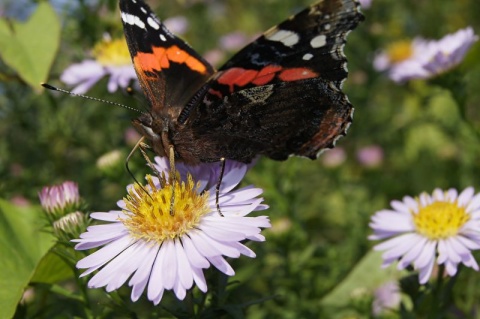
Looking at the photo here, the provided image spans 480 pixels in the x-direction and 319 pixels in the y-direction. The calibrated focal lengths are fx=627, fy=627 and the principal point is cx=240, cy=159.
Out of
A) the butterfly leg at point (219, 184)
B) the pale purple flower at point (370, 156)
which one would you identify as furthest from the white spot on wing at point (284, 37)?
the pale purple flower at point (370, 156)

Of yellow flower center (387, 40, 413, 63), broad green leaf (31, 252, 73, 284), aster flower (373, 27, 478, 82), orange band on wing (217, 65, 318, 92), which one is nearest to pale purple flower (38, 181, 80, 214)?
broad green leaf (31, 252, 73, 284)

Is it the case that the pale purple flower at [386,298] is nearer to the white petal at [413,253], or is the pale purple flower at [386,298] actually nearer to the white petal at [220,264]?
the white petal at [413,253]

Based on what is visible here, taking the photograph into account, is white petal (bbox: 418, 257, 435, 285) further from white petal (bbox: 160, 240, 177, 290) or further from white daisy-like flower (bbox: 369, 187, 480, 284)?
white petal (bbox: 160, 240, 177, 290)

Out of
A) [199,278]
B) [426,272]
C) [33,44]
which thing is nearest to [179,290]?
[199,278]

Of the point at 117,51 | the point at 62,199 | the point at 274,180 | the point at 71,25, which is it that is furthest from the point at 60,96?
the point at 62,199

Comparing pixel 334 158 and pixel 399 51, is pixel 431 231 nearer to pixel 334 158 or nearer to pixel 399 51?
pixel 334 158
